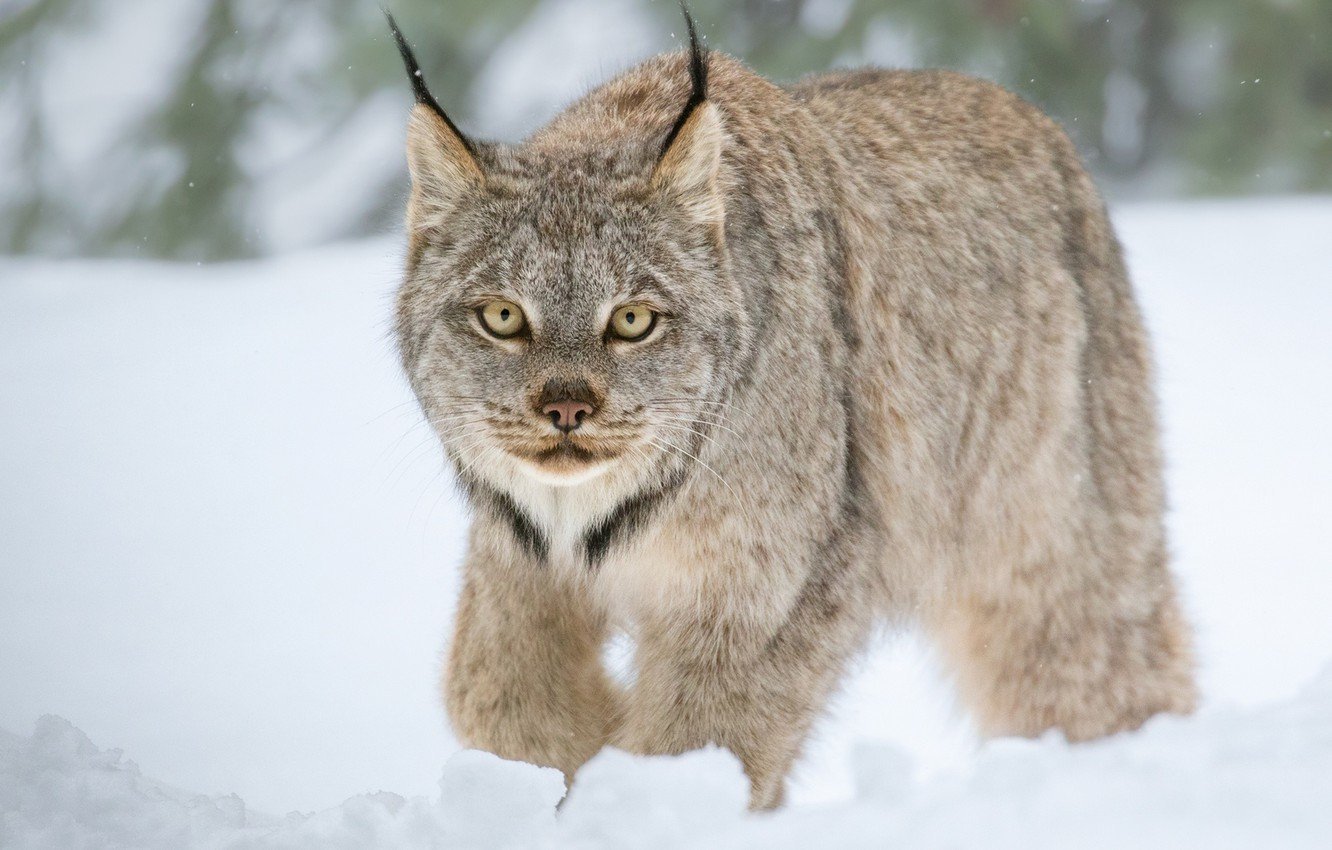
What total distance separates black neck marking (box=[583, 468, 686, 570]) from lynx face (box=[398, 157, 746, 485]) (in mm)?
72

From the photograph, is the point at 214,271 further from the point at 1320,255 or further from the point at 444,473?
the point at 1320,255

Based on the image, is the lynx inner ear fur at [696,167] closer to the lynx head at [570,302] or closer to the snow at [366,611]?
the lynx head at [570,302]

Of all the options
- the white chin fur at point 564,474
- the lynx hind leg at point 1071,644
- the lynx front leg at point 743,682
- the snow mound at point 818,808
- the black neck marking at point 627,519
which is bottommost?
the lynx hind leg at point 1071,644

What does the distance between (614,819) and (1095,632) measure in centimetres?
181

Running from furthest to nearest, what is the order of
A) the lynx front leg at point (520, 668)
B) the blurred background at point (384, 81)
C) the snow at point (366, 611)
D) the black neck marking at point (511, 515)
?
the blurred background at point (384, 81) → the lynx front leg at point (520, 668) → the black neck marking at point (511, 515) → the snow at point (366, 611)

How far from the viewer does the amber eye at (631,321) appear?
2.79 metres

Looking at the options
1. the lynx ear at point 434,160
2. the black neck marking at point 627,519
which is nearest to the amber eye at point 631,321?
the black neck marking at point 627,519

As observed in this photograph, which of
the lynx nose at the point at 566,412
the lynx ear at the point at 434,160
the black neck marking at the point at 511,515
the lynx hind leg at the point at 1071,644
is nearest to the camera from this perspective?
the lynx nose at the point at 566,412

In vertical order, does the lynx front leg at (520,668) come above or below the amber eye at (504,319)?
below

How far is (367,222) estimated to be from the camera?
10.0 meters

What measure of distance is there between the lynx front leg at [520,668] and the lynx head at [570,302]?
341 mm

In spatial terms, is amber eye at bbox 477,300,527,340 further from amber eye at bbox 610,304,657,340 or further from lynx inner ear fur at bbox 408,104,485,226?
lynx inner ear fur at bbox 408,104,485,226

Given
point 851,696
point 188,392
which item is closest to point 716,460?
point 851,696

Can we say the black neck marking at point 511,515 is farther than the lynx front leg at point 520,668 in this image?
No
